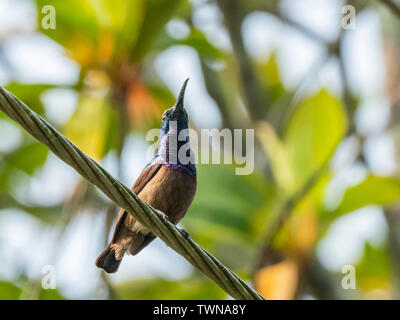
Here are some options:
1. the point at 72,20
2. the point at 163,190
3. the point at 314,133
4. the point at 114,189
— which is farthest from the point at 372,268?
the point at 114,189

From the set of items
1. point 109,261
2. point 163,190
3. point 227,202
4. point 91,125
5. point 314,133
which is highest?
point 314,133

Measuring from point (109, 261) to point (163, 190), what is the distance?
0.69 m

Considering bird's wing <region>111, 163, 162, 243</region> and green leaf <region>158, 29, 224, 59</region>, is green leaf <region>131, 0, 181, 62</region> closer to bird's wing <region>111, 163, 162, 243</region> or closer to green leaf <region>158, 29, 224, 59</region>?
green leaf <region>158, 29, 224, 59</region>

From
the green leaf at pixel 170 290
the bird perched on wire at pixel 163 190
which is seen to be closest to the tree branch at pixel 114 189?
the bird perched on wire at pixel 163 190

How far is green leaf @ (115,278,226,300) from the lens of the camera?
735 cm

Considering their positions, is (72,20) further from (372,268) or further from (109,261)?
(372,268)

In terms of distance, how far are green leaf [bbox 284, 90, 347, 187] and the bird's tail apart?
2.83m

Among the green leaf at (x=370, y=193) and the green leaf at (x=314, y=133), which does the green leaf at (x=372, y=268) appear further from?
the green leaf at (x=314, y=133)

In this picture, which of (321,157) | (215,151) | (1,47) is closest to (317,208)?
(321,157)

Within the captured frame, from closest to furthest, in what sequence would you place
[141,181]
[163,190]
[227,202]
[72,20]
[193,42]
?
→ [163,190] < [141,181] < [72,20] < [193,42] < [227,202]

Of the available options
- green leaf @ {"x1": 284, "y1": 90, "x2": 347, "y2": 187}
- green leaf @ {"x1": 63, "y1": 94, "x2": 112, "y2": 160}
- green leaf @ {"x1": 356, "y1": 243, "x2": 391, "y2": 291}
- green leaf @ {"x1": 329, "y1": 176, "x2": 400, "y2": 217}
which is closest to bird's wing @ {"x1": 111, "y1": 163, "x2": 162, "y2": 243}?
green leaf @ {"x1": 63, "y1": 94, "x2": 112, "y2": 160}

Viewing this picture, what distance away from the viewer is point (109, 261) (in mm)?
5176

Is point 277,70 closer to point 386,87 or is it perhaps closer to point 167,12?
point 386,87

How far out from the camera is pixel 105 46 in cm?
688
